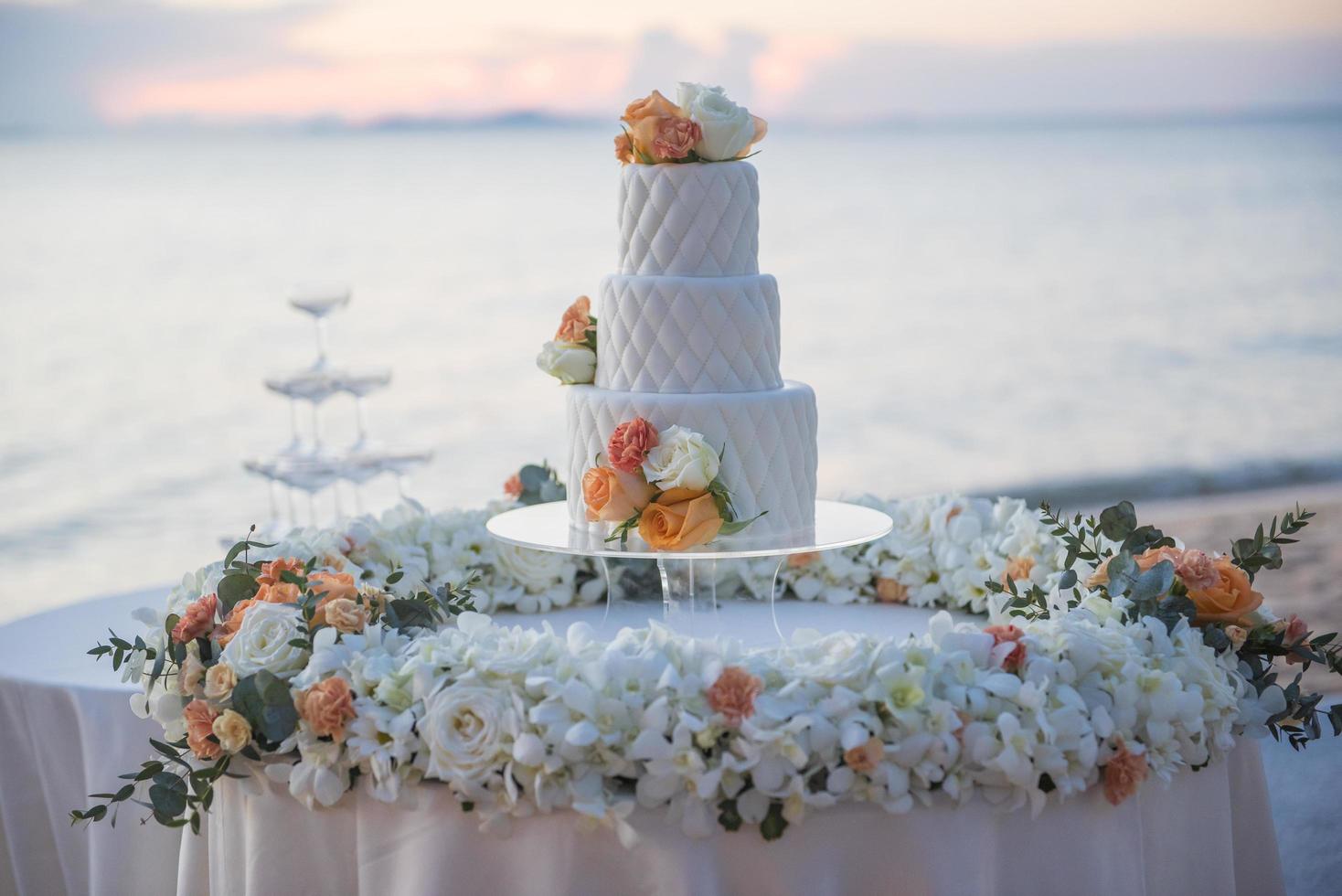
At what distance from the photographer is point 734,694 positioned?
2.06 metres

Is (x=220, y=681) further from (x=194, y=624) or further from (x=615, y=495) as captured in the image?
(x=615, y=495)

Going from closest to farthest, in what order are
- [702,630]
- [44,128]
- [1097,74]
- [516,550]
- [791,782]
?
[791,782]
[702,630]
[516,550]
[44,128]
[1097,74]

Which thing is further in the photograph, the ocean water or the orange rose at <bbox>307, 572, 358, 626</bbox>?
the ocean water

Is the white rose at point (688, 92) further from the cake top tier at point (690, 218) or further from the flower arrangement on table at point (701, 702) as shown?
the flower arrangement on table at point (701, 702)

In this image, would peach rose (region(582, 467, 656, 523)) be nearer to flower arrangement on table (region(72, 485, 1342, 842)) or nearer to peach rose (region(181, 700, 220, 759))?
flower arrangement on table (region(72, 485, 1342, 842))

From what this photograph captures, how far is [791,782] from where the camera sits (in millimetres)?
2043

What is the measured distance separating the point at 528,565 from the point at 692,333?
0.80 metres

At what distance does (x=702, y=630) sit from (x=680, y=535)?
0.37 m

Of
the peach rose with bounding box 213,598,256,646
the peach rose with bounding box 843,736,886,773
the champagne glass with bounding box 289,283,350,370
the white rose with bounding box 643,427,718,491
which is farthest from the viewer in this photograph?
the champagne glass with bounding box 289,283,350,370

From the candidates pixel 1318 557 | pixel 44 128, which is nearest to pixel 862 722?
pixel 1318 557

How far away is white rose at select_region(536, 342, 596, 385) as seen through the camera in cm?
278

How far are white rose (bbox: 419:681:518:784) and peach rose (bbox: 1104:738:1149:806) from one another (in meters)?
0.84

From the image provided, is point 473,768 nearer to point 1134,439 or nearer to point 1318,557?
point 1318,557

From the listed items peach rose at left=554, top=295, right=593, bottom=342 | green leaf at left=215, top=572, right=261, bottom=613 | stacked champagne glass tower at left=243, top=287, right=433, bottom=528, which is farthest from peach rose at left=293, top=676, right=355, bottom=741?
stacked champagne glass tower at left=243, top=287, right=433, bottom=528
